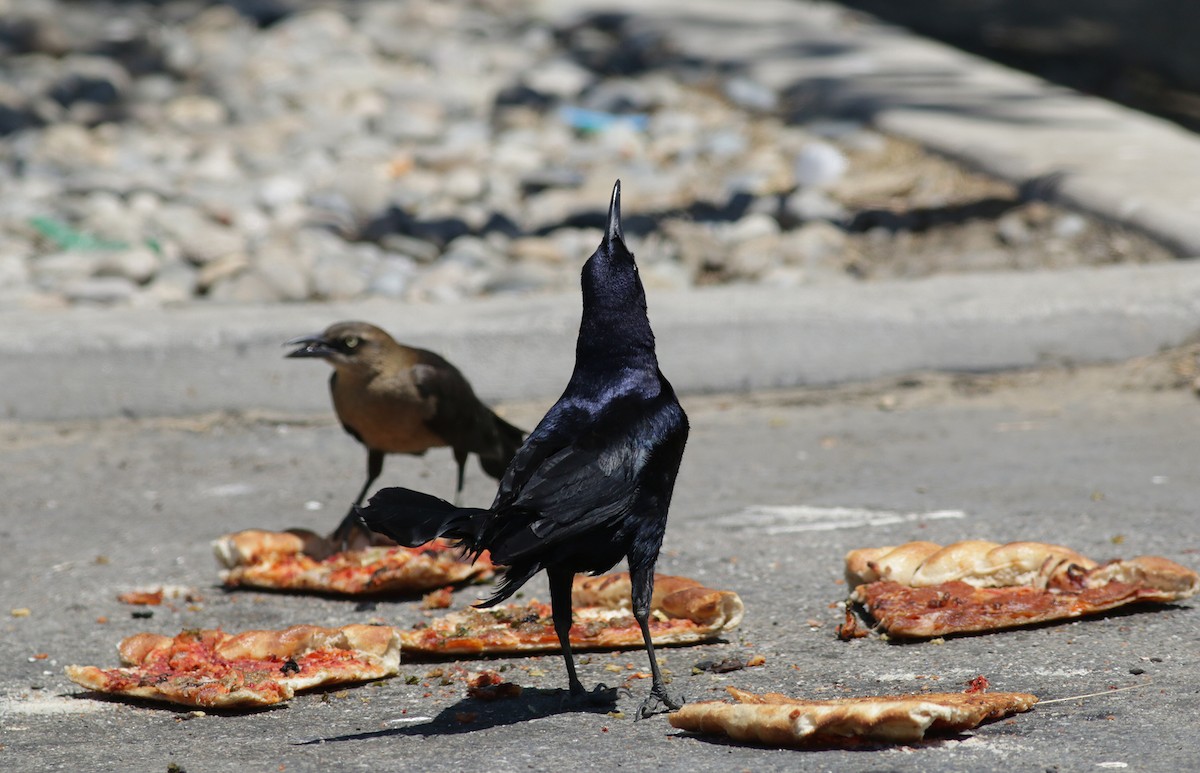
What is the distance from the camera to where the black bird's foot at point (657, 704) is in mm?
4023

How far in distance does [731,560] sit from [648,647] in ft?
4.47

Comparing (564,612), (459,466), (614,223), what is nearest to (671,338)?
(459,466)

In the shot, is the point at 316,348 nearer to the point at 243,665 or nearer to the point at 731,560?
the point at 243,665

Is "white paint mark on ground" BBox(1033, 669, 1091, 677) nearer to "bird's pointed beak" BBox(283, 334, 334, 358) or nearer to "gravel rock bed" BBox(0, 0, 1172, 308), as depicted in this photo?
"bird's pointed beak" BBox(283, 334, 334, 358)

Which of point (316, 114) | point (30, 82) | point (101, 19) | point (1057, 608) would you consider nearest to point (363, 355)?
point (1057, 608)

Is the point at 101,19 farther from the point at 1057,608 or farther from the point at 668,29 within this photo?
the point at 1057,608

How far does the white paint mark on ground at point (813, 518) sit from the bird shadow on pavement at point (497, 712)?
164 centimetres

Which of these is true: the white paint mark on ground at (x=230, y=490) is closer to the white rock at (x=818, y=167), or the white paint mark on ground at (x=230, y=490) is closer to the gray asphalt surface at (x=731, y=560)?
the gray asphalt surface at (x=731, y=560)

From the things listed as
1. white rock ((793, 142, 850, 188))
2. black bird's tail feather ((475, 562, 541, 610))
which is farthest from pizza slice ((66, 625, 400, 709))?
white rock ((793, 142, 850, 188))

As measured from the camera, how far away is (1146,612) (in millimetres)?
4582

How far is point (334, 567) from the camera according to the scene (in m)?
5.44

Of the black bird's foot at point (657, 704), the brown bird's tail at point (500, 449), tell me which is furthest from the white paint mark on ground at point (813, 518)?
the black bird's foot at point (657, 704)

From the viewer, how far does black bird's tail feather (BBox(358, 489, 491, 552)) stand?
146 inches

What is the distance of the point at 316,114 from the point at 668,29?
370 cm
